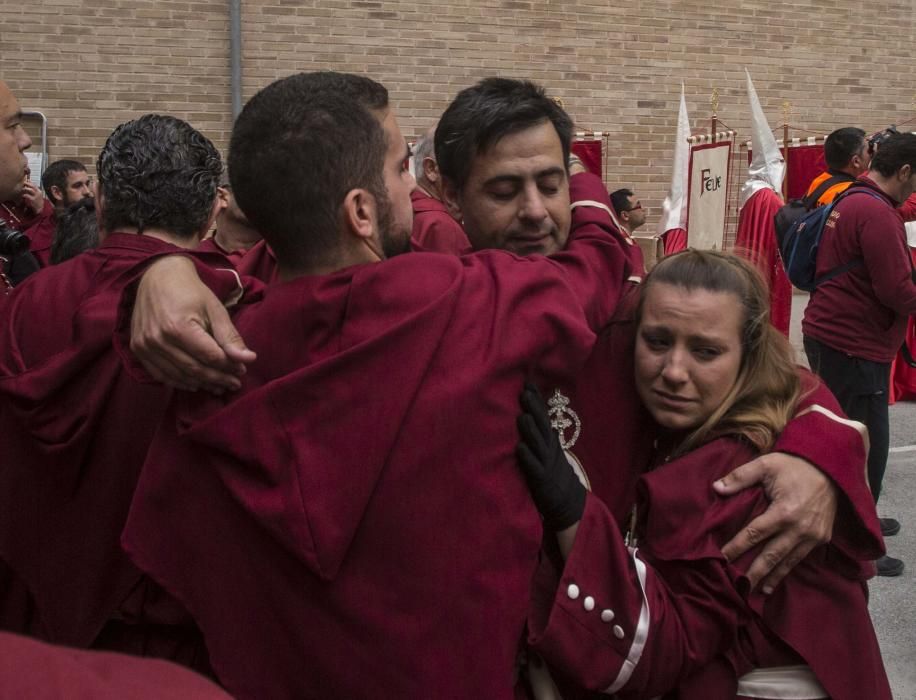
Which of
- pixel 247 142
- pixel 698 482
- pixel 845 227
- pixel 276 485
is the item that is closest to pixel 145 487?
pixel 276 485

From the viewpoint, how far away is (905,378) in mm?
8570

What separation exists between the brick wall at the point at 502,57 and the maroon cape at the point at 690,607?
859 centimetres

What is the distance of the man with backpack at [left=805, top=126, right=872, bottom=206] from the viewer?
19.0 ft

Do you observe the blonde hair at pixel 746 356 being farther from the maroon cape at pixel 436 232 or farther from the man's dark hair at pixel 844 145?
the man's dark hair at pixel 844 145

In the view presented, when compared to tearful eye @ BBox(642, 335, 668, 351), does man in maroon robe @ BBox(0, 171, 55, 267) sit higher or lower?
lower

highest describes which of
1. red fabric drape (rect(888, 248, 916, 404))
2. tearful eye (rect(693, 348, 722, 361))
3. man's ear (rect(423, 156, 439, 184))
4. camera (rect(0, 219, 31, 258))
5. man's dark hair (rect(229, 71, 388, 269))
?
man's dark hair (rect(229, 71, 388, 269))

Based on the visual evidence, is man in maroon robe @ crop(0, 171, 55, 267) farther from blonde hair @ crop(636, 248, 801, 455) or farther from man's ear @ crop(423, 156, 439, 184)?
blonde hair @ crop(636, 248, 801, 455)

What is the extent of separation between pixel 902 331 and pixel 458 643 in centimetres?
425

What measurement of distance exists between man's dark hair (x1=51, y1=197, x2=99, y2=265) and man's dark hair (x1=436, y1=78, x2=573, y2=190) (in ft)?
5.28

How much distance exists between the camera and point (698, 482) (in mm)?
1662

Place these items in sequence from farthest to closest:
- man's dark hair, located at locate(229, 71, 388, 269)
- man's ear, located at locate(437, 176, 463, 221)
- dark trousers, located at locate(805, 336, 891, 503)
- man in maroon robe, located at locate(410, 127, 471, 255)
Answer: dark trousers, located at locate(805, 336, 891, 503) → man in maroon robe, located at locate(410, 127, 471, 255) → man's ear, located at locate(437, 176, 463, 221) → man's dark hair, located at locate(229, 71, 388, 269)

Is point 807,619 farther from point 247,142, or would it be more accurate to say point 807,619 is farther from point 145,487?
point 247,142

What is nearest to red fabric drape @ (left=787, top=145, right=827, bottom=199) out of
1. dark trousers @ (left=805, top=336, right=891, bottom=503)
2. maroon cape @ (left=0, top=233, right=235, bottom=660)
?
dark trousers @ (left=805, top=336, right=891, bottom=503)

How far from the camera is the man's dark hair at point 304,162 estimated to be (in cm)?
152
